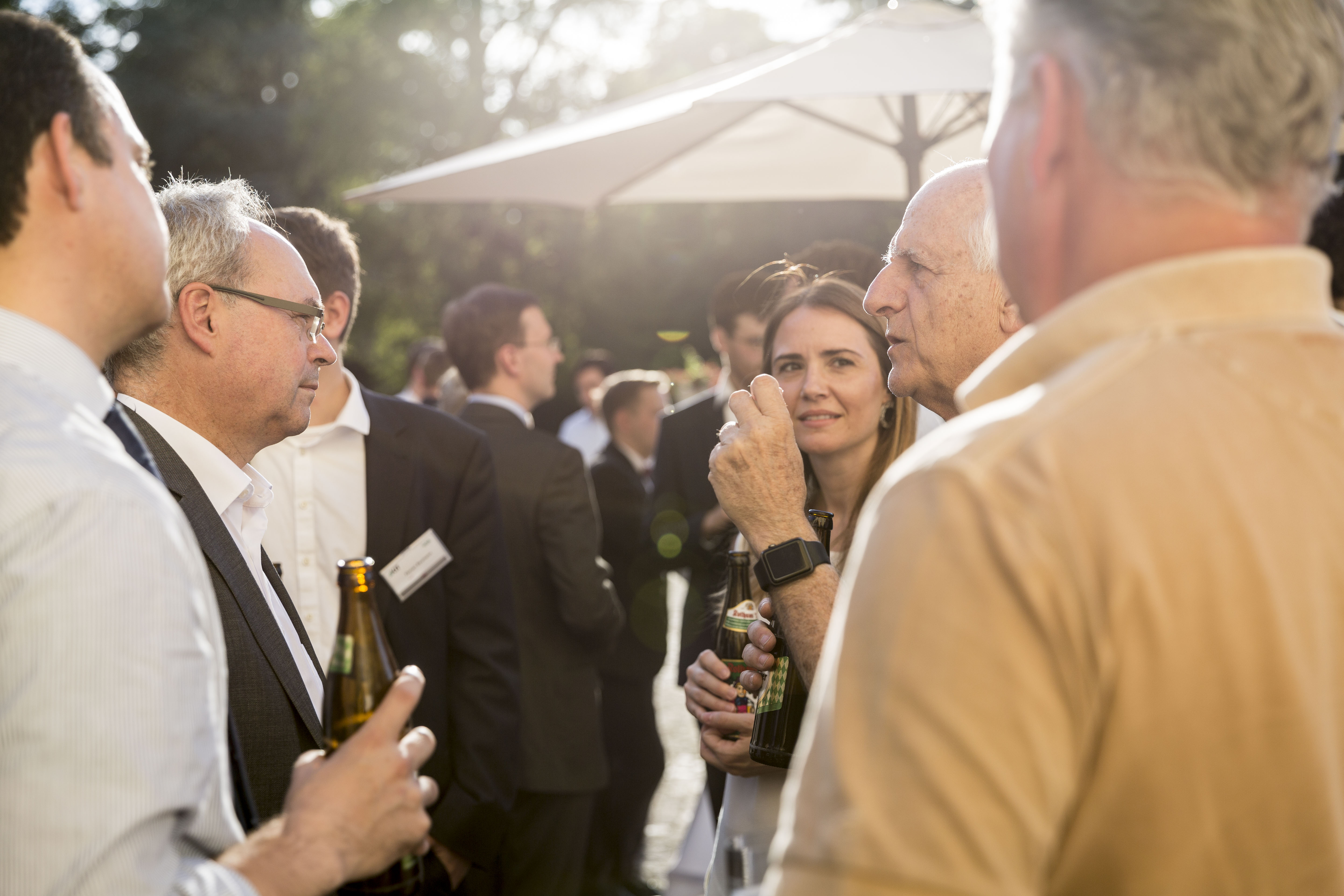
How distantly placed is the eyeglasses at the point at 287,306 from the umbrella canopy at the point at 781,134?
1.60m

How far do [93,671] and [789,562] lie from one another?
134 cm

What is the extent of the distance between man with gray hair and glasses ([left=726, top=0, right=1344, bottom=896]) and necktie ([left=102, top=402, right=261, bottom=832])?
937 millimetres

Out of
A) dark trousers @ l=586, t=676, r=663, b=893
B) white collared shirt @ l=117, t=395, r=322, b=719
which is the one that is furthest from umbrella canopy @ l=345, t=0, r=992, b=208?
dark trousers @ l=586, t=676, r=663, b=893

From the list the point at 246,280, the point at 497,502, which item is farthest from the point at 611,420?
the point at 246,280

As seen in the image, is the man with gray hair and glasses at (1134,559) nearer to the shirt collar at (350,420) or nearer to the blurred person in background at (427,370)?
the shirt collar at (350,420)

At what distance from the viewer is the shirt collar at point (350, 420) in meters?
3.35

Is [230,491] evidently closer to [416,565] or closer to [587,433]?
[416,565]

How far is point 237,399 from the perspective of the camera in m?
2.48

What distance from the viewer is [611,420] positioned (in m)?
7.97

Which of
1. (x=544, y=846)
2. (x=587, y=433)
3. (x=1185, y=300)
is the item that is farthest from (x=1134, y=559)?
(x=587, y=433)

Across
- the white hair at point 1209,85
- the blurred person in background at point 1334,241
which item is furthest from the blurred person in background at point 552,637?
the white hair at point 1209,85

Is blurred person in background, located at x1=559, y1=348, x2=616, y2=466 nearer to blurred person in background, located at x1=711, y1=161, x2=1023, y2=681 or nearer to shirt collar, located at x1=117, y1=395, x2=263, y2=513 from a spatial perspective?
shirt collar, located at x1=117, y1=395, x2=263, y2=513

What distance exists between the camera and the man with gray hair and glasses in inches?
37.0

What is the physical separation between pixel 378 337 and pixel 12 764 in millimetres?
26793
